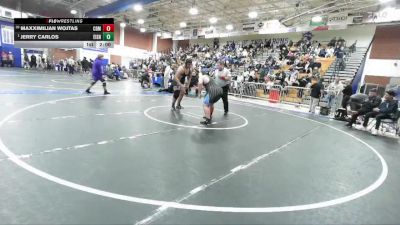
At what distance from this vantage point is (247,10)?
77.7 ft

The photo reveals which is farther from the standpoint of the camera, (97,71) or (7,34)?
(7,34)

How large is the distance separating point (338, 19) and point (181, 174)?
61.8 feet

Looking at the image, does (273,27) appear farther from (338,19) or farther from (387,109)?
(387,109)

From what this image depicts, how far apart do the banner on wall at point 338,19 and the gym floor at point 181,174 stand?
1419 cm

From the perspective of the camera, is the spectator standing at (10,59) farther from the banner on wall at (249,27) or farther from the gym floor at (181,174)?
the gym floor at (181,174)

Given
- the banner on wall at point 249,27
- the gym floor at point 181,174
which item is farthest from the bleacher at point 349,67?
the gym floor at point 181,174

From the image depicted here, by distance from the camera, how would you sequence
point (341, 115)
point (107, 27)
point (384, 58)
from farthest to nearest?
point (384, 58), point (107, 27), point (341, 115)

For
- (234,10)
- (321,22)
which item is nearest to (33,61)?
(234,10)

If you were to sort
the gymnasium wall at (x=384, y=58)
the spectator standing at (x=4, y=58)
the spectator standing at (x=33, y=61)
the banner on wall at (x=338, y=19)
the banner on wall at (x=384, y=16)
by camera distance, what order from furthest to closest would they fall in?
the spectator standing at (x=33, y=61) → the spectator standing at (x=4, y=58) → the gymnasium wall at (x=384, y=58) → the banner on wall at (x=338, y=19) → the banner on wall at (x=384, y=16)

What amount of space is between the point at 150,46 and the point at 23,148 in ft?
118

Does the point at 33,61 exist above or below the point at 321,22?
below
